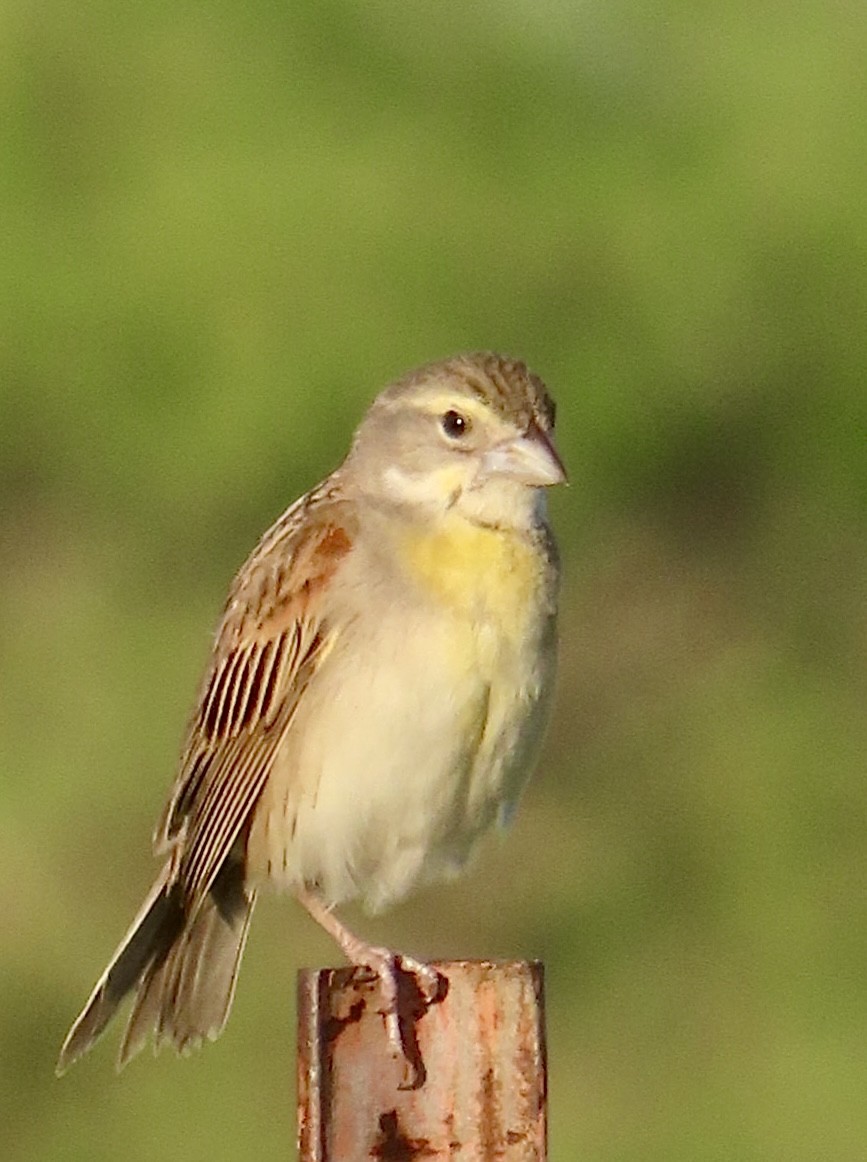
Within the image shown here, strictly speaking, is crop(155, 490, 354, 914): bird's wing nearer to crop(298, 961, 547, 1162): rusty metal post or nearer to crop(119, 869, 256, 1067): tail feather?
crop(119, 869, 256, 1067): tail feather

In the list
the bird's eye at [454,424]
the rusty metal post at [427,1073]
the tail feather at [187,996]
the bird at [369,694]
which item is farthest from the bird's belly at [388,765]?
the rusty metal post at [427,1073]

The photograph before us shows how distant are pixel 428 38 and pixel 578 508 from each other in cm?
133

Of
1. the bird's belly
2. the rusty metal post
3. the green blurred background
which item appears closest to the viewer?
the rusty metal post

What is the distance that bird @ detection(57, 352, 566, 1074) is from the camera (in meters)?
3.71

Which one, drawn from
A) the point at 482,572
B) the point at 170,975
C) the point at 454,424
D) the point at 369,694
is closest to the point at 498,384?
the point at 454,424

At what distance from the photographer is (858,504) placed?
27.6 ft

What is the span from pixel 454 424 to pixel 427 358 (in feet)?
11.5

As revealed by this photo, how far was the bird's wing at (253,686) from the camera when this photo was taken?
383 centimetres

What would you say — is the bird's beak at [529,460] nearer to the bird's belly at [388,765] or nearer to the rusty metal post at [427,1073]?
the bird's belly at [388,765]

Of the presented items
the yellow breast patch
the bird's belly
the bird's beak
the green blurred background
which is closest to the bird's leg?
the bird's belly

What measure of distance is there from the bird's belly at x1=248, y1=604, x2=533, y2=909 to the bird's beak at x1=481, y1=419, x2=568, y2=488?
22 cm

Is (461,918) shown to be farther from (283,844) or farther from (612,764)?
(283,844)

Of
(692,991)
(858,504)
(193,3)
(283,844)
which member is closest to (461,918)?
(692,991)

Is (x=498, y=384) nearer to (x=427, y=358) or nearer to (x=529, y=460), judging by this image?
(x=529, y=460)
